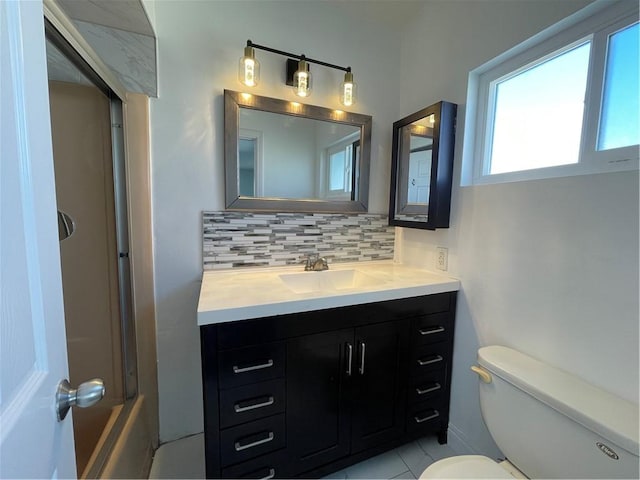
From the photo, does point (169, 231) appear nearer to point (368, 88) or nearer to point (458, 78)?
point (368, 88)

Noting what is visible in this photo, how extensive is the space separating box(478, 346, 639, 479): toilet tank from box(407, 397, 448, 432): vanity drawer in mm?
389

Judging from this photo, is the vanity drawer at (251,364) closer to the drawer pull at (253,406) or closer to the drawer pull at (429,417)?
the drawer pull at (253,406)

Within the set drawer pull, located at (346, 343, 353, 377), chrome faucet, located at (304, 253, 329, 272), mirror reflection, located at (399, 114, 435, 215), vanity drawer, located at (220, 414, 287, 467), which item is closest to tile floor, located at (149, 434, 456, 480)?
vanity drawer, located at (220, 414, 287, 467)

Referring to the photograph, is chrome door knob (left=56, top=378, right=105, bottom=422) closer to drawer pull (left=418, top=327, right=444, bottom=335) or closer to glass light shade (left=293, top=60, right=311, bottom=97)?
drawer pull (left=418, top=327, right=444, bottom=335)

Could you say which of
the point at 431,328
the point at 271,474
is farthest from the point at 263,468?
the point at 431,328

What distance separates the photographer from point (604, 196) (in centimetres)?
89

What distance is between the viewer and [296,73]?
4.69 ft

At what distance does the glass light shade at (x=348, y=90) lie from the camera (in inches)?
60.9

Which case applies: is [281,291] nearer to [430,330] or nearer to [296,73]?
[430,330]

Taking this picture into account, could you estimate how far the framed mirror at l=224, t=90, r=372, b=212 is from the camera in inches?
→ 56.6

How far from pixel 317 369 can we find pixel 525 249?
968mm

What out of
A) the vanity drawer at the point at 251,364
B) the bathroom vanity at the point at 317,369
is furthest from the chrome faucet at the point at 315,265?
the vanity drawer at the point at 251,364

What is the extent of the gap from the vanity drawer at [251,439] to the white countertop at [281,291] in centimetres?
42

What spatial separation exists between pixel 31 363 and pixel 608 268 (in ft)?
4.62
